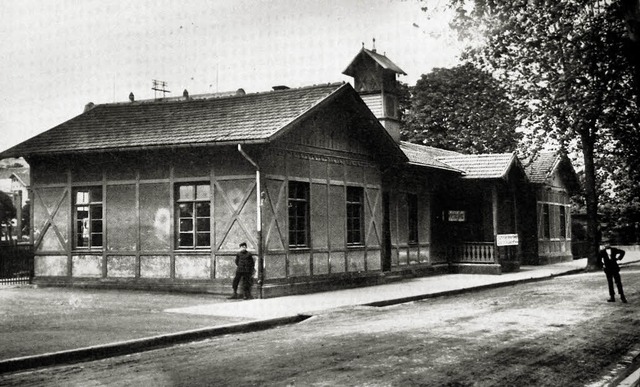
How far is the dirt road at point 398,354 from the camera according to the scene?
7965 mm

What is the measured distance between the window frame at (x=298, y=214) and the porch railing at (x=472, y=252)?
10.8 meters

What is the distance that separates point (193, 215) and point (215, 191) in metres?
0.97

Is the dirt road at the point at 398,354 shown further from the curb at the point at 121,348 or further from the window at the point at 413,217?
the window at the point at 413,217

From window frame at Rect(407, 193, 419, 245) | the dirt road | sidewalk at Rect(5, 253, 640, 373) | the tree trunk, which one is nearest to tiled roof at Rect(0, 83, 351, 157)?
sidewalk at Rect(5, 253, 640, 373)

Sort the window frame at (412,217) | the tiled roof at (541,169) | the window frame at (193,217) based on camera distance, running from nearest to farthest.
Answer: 1. the window frame at (193,217)
2. the window frame at (412,217)
3. the tiled roof at (541,169)

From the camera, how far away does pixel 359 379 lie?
780 cm

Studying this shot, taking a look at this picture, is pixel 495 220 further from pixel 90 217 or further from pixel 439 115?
pixel 439 115

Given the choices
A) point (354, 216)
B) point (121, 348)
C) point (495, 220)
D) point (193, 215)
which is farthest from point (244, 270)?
point (495, 220)

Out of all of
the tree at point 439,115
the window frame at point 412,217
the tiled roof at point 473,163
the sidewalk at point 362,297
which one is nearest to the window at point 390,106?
the tiled roof at point 473,163

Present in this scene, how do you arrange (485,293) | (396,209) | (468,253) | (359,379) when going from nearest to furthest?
1. (359,379)
2. (485,293)
3. (396,209)
4. (468,253)

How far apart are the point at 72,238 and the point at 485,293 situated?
11.9 meters

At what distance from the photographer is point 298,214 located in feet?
65.1

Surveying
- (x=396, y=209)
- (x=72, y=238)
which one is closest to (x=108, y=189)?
(x=72, y=238)

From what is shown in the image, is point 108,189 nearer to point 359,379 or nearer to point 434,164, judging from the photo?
point 434,164
